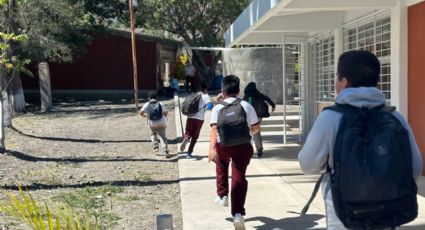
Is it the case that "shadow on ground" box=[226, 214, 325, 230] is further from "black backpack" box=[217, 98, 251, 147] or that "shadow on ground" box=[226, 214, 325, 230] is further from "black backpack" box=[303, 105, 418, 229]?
"black backpack" box=[303, 105, 418, 229]

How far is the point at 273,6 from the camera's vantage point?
8.02m

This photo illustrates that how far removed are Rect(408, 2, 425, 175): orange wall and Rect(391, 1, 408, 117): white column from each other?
0.28 ft

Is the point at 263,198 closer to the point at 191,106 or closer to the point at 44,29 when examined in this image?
the point at 191,106

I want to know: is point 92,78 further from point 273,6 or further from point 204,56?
point 273,6

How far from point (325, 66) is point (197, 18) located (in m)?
16.9

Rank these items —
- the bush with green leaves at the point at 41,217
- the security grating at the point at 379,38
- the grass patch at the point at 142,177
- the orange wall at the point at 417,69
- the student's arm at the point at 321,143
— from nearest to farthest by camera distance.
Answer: the student's arm at the point at 321,143
the bush with green leaves at the point at 41,217
the orange wall at the point at 417,69
the security grating at the point at 379,38
the grass patch at the point at 142,177

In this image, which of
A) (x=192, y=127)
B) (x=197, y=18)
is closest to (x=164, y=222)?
(x=192, y=127)

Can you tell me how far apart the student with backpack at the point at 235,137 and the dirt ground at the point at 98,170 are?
1.02 meters

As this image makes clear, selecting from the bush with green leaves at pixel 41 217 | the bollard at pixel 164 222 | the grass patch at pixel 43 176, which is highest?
the bush with green leaves at pixel 41 217

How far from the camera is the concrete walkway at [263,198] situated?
6148mm

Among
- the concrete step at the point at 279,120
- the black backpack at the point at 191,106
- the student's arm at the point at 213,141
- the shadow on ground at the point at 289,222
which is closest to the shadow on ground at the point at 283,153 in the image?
the black backpack at the point at 191,106

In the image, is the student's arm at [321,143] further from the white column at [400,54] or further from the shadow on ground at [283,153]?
the shadow on ground at [283,153]

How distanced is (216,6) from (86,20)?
653 cm

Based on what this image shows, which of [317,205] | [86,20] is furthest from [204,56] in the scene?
[317,205]
